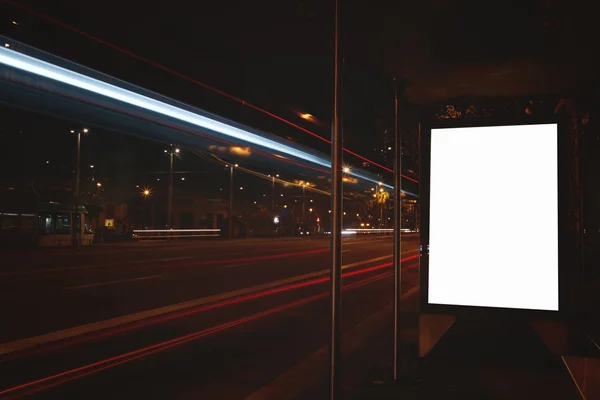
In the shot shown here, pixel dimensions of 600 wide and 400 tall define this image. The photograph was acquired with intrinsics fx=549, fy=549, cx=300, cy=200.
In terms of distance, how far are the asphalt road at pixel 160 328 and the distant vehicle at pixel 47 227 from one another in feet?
56.9

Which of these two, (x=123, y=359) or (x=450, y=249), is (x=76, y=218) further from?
(x=450, y=249)

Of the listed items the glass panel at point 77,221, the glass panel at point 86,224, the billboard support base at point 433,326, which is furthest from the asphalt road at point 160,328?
the glass panel at point 86,224

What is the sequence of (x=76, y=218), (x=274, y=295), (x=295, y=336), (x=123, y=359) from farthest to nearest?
(x=76, y=218), (x=274, y=295), (x=295, y=336), (x=123, y=359)

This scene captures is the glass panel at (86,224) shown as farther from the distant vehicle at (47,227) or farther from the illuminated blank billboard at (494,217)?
the illuminated blank billboard at (494,217)

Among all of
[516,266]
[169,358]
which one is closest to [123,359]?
[169,358]

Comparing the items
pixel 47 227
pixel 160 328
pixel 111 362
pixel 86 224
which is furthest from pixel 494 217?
pixel 86 224

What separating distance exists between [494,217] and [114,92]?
19.1 meters

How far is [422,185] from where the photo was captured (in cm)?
527

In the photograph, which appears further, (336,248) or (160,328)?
(160,328)

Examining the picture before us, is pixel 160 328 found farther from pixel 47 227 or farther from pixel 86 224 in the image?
pixel 86 224

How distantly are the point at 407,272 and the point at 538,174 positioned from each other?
1679 cm

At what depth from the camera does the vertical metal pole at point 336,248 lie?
3.84 m

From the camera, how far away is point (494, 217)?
5156 mm

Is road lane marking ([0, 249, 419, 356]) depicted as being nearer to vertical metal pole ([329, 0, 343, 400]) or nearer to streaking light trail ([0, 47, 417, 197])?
vertical metal pole ([329, 0, 343, 400])
